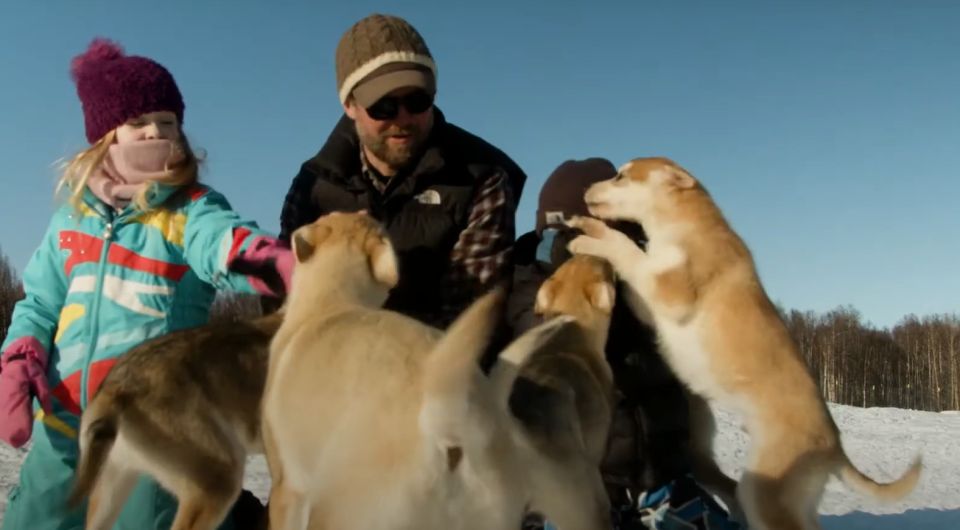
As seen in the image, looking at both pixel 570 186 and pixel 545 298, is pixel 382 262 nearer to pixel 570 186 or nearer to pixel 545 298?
pixel 545 298

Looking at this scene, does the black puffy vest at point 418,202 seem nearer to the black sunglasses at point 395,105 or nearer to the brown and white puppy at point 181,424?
the black sunglasses at point 395,105

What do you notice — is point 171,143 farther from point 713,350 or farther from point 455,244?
point 713,350

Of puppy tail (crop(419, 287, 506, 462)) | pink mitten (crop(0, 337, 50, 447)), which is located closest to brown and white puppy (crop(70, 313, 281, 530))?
pink mitten (crop(0, 337, 50, 447))

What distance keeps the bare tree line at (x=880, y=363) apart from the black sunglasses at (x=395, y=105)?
3775 centimetres

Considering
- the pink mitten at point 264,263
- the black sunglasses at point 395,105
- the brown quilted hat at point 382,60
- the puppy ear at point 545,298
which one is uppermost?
the brown quilted hat at point 382,60

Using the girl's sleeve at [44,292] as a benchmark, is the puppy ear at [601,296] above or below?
above

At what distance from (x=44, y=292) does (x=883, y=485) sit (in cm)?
414

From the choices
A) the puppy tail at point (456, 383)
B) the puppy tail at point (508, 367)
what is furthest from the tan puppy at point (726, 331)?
the puppy tail at point (456, 383)

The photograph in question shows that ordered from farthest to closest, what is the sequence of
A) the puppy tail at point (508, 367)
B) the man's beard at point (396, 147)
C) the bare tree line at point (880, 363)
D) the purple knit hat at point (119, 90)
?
the bare tree line at point (880, 363)
the man's beard at point (396, 147)
the purple knit hat at point (119, 90)
the puppy tail at point (508, 367)

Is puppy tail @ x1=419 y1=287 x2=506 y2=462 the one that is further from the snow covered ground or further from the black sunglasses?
the snow covered ground

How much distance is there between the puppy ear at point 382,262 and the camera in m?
3.13

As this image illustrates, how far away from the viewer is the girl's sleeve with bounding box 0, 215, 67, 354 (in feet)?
12.4

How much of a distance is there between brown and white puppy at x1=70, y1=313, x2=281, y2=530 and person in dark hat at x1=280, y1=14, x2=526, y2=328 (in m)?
1.03

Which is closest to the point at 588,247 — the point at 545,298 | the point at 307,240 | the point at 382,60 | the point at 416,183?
the point at 545,298
